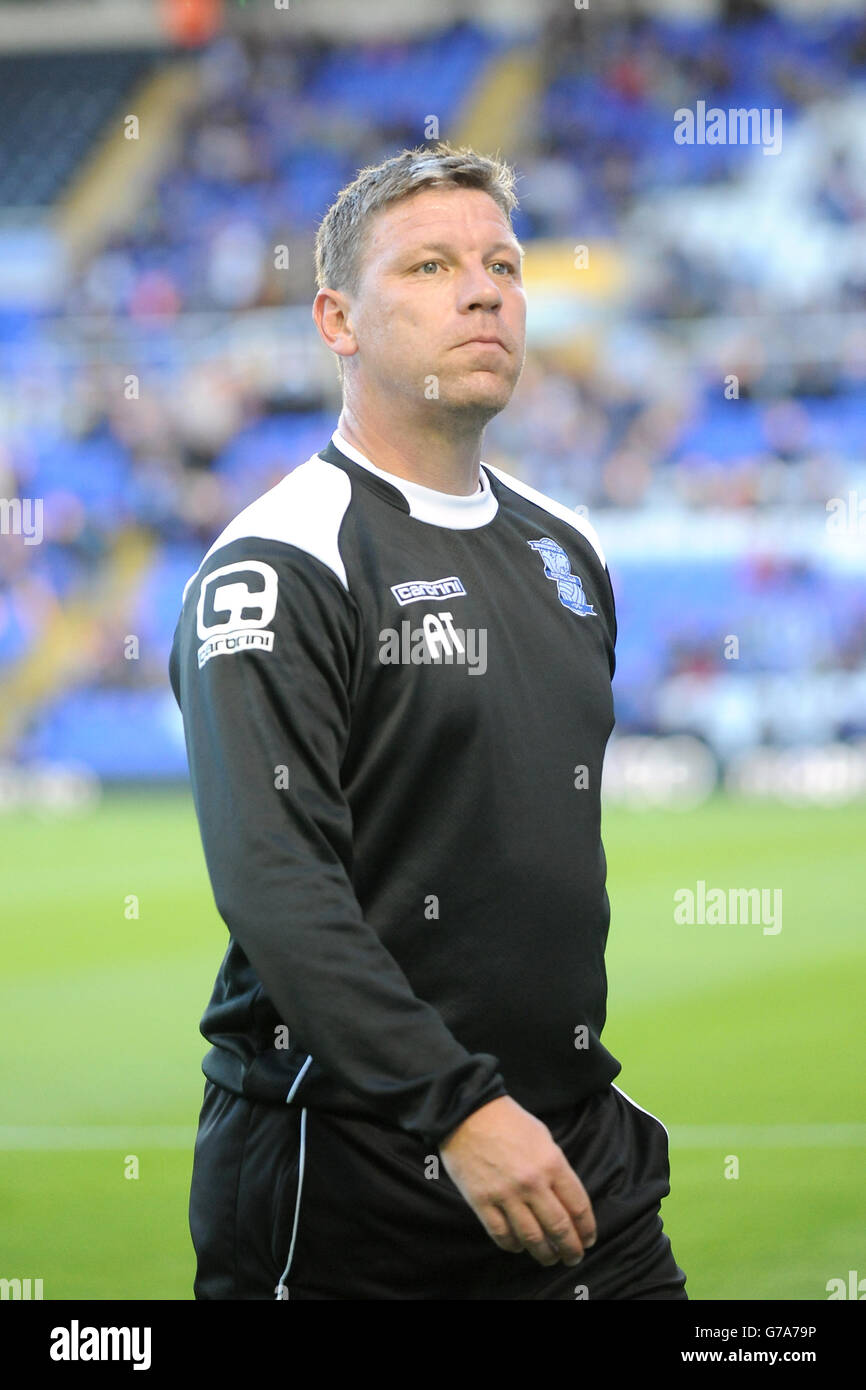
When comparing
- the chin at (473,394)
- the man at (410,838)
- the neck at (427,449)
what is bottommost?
the man at (410,838)

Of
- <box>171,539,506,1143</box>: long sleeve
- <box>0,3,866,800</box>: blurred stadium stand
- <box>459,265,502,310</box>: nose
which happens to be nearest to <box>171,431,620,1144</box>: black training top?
<box>171,539,506,1143</box>: long sleeve

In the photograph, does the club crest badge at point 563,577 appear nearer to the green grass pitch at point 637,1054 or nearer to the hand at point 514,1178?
the hand at point 514,1178

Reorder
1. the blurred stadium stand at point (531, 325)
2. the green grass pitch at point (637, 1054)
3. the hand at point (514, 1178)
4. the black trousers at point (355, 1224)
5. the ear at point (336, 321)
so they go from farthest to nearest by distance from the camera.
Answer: the blurred stadium stand at point (531, 325), the green grass pitch at point (637, 1054), the ear at point (336, 321), the black trousers at point (355, 1224), the hand at point (514, 1178)

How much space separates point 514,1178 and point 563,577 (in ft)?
3.01

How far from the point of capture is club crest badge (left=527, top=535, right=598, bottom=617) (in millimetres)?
2312

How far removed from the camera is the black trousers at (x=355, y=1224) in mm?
2039

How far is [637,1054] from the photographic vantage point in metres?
6.07

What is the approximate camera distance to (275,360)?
1881 cm

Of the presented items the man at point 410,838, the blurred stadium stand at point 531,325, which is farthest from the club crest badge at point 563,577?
the blurred stadium stand at point 531,325

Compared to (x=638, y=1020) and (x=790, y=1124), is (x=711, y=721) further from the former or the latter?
(x=790, y=1124)

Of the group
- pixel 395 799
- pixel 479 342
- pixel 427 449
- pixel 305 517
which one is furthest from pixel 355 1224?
pixel 479 342

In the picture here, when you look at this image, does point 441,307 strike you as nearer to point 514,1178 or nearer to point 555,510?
point 555,510

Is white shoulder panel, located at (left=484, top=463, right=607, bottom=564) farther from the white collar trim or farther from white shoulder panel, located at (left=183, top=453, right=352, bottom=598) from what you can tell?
white shoulder panel, located at (left=183, top=453, right=352, bottom=598)
